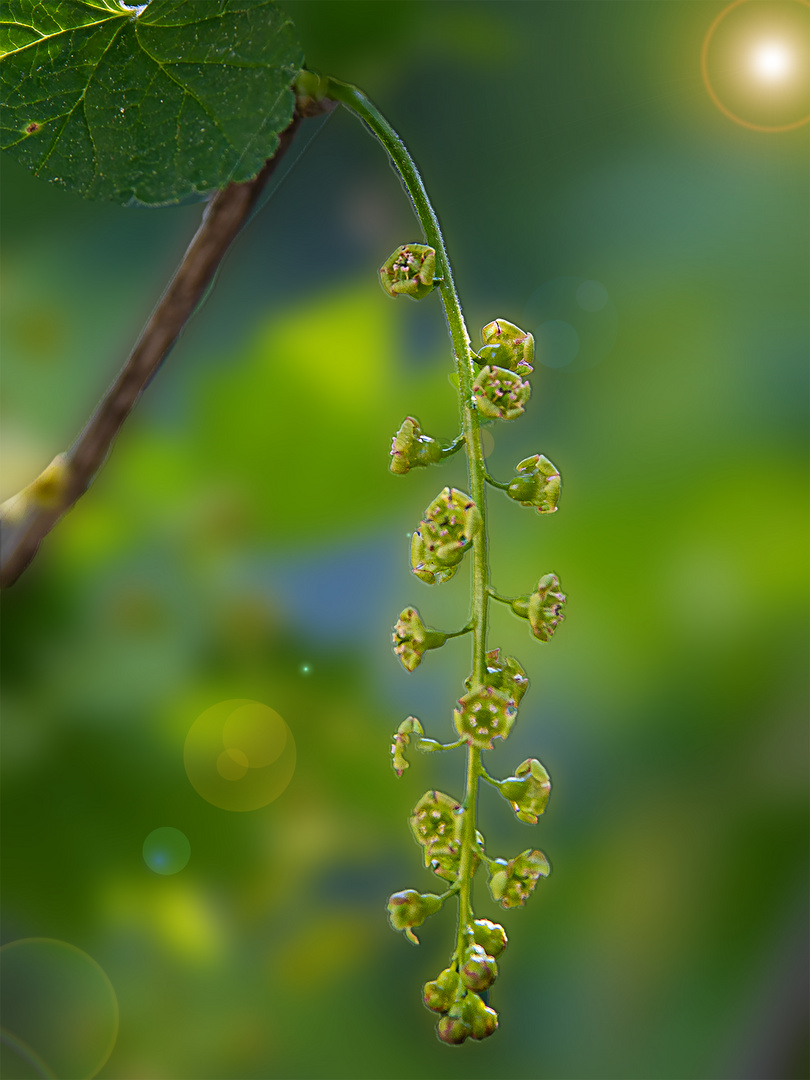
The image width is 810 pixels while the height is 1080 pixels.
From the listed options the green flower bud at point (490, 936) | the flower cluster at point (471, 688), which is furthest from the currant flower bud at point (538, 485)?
the green flower bud at point (490, 936)

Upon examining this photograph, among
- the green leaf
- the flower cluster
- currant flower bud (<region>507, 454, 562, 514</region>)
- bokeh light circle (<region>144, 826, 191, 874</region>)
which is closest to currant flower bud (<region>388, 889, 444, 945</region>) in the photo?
the flower cluster

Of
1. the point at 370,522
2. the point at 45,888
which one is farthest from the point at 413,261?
the point at 45,888

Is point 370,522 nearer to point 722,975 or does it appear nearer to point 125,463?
point 125,463

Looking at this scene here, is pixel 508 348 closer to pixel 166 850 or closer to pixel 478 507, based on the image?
pixel 478 507

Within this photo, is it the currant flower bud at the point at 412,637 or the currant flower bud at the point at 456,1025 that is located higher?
the currant flower bud at the point at 412,637

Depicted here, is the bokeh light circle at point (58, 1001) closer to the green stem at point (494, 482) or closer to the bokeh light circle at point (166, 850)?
the bokeh light circle at point (166, 850)

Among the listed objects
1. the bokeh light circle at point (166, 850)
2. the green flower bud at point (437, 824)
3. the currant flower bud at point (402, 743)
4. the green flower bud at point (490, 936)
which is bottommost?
the bokeh light circle at point (166, 850)
